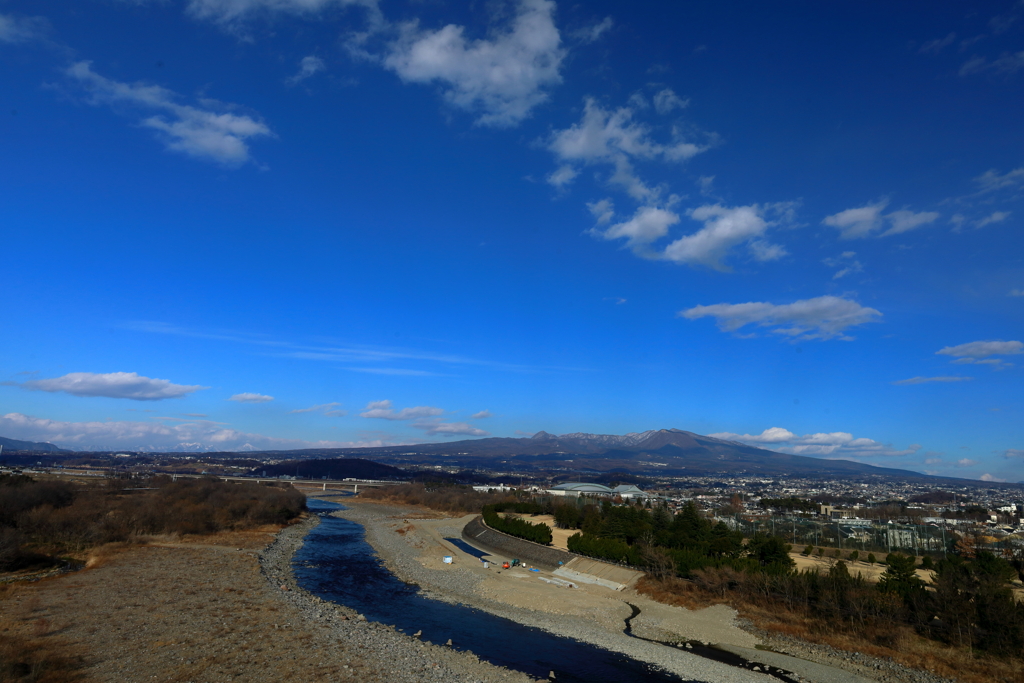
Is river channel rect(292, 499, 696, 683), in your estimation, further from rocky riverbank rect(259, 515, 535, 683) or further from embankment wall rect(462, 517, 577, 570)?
embankment wall rect(462, 517, 577, 570)

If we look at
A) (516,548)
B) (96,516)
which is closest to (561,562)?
(516,548)

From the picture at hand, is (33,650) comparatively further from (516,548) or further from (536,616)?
(516,548)

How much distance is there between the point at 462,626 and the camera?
96.9ft

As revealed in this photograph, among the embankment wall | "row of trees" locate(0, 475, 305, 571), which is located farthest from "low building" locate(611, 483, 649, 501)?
"row of trees" locate(0, 475, 305, 571)

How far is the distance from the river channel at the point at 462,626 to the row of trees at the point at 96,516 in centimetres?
1713

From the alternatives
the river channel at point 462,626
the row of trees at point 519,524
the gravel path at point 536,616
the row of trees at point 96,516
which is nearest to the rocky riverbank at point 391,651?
the river channel at point 462,626

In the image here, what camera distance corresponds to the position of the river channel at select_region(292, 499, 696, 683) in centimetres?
2328

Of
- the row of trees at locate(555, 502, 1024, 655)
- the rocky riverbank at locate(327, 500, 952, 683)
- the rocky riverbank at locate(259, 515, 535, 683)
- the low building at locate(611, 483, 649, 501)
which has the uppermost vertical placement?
the row of trees at locate(555, 502, 1024, 655)

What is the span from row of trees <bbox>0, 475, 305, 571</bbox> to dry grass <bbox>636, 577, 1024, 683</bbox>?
46430 millimetres

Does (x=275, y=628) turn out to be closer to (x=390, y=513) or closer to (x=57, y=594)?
(x=57, y=594)

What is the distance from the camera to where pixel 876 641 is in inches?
1033

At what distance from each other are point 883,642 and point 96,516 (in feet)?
207

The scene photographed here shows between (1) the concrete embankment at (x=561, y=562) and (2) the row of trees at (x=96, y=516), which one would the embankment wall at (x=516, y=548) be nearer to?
(1) the concrete embankment at (x=561, y=562)

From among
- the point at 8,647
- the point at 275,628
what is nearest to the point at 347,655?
the point at 275,628
